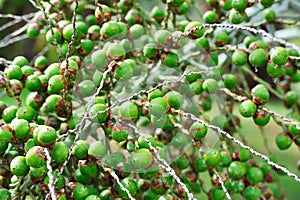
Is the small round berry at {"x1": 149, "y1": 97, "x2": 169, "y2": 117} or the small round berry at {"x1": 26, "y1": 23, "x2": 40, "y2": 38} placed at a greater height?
the small round berry at {"x1": 26, "y1": 23, "x2": 40, "y2": 38}

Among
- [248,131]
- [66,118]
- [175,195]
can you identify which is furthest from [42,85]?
[248,131]

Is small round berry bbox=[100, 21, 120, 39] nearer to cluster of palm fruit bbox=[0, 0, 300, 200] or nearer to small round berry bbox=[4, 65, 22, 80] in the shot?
cluster of palm fruit bbox=[0, 0, 300, 200]

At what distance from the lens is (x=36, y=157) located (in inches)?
29.4

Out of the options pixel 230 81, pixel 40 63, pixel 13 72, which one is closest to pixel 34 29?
pixel 40 63

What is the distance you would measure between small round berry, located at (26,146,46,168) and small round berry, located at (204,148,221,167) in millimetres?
324

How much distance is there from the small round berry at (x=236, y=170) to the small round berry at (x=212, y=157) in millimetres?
82

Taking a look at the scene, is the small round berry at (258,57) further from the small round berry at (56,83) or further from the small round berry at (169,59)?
the small round berry at (56,83)

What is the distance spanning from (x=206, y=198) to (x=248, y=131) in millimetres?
2907

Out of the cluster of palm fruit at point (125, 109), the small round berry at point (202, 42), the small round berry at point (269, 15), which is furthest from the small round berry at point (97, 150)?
the small round berry at point (269, 15)

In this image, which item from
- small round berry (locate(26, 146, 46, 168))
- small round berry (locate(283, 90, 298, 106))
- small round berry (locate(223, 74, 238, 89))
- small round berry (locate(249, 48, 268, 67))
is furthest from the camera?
small round berry (locate(283, 90, 298, 106))

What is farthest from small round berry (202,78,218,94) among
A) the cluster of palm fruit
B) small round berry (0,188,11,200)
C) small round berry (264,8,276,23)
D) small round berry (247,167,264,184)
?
small round berry (0,188,11,200)

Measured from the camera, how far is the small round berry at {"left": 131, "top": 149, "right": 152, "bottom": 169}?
0.81 meters

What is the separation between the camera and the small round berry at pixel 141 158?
809 millimetres

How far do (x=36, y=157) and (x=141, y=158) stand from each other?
6.8 inches
